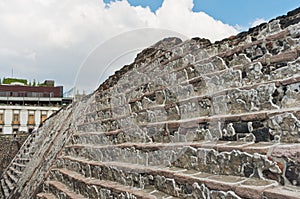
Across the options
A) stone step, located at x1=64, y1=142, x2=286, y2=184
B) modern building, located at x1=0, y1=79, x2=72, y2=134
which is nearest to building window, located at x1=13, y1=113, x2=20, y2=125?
modern building, located at x1=0, y1=79, x2=72, y2=134

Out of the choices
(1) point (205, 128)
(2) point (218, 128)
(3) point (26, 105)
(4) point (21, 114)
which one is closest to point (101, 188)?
(1) point (205, 128)

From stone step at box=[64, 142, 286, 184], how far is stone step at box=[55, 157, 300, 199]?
0.05 metres

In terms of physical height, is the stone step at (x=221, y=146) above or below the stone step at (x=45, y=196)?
above

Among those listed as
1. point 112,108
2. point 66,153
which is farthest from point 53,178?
point 112,108

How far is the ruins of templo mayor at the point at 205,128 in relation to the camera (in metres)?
2.04

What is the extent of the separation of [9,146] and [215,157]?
1427cm

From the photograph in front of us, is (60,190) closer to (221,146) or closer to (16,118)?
(221,146)

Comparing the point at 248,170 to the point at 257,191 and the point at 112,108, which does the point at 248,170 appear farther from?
the point at 112,108

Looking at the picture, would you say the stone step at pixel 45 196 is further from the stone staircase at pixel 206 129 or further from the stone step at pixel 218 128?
the stone step at pixel 218 128

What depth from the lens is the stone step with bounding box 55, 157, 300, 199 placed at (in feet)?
6.04

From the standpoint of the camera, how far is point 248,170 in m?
2.09

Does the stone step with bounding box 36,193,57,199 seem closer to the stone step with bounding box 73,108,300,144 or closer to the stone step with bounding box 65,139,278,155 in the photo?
the stone step with bounding box 73,108,300,144

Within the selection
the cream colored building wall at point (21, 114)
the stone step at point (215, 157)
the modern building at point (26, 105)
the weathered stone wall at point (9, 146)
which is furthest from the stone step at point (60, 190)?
the cream colored building wall at point (21, 114)

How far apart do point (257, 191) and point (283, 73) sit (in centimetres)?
91
